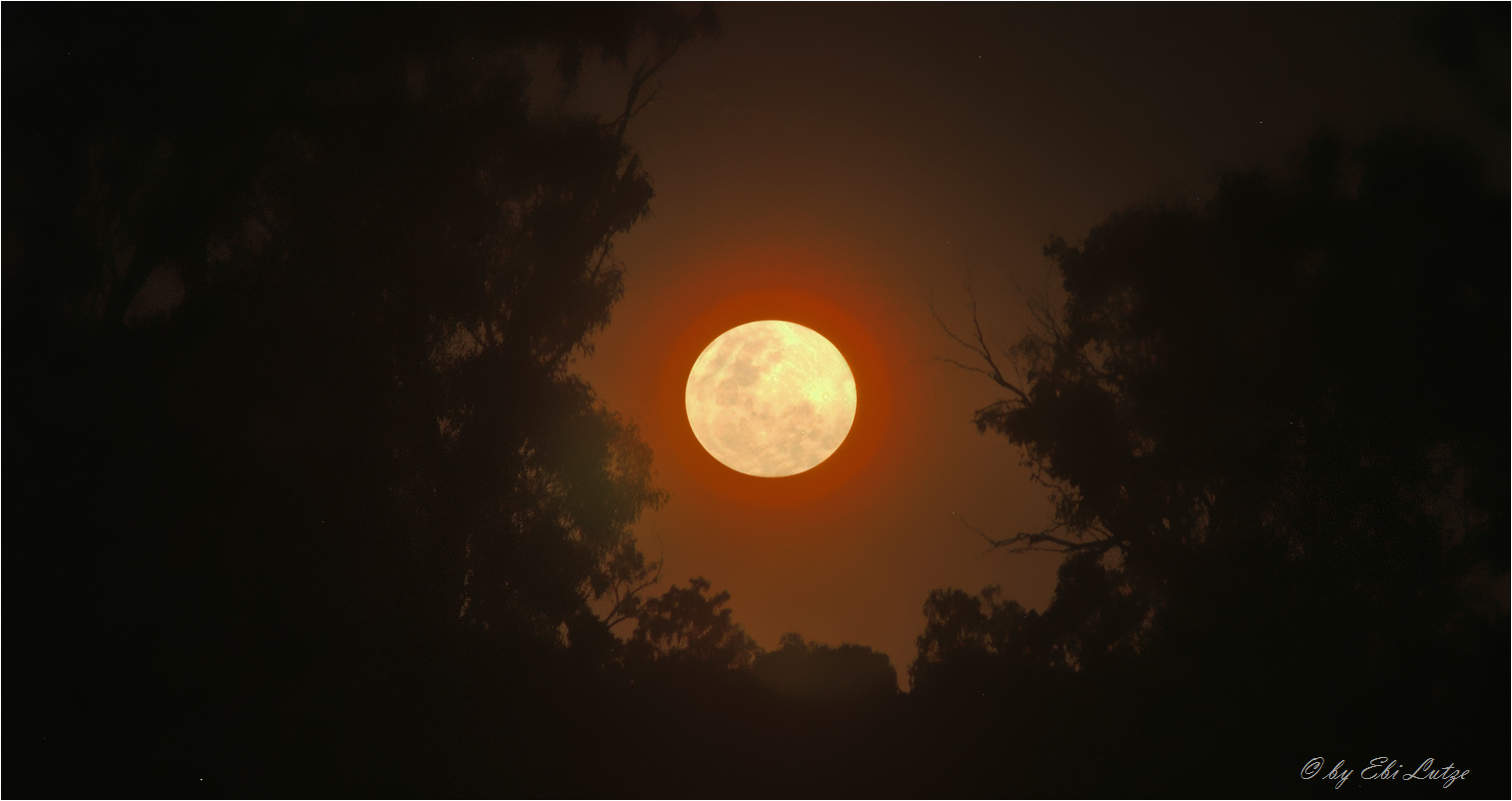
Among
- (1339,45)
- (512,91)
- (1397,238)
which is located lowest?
(1397,238)

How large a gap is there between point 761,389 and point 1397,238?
328 cm

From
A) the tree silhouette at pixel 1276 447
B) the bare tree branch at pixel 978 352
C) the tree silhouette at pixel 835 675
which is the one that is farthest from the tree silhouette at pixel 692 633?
the bare tree branch at pixel 978 352

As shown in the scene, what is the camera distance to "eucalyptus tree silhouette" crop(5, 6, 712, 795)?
3.81 meters

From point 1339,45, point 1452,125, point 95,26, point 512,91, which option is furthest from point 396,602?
point 1452,125

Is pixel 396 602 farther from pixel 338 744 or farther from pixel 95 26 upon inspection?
pixel 95 26

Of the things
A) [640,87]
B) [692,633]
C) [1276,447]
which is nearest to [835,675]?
[692,633]

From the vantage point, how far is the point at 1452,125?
4.10 meters

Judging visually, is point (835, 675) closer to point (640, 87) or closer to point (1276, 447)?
point (1276, 447)

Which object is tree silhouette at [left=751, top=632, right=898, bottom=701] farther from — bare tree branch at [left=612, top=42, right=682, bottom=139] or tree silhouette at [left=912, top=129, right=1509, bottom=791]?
bare tree branch at [left=612, top=42, right=682, bottom=139]

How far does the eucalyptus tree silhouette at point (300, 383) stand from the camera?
3.81 meters

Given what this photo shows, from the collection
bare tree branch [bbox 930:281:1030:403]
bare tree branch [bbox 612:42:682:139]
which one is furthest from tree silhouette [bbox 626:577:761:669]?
bare tree branch [bbox 612:42:682:139]

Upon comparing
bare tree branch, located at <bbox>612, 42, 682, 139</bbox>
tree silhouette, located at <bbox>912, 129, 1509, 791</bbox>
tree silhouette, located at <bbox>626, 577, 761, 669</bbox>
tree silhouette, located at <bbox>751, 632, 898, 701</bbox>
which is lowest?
tree silhouette, located at <bbox>751, 632, 898, 701</bbox>

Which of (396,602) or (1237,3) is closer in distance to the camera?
(396,602)

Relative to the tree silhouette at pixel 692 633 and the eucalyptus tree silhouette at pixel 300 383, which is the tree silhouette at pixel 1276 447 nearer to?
the tree silhouette at pixel 692 633
